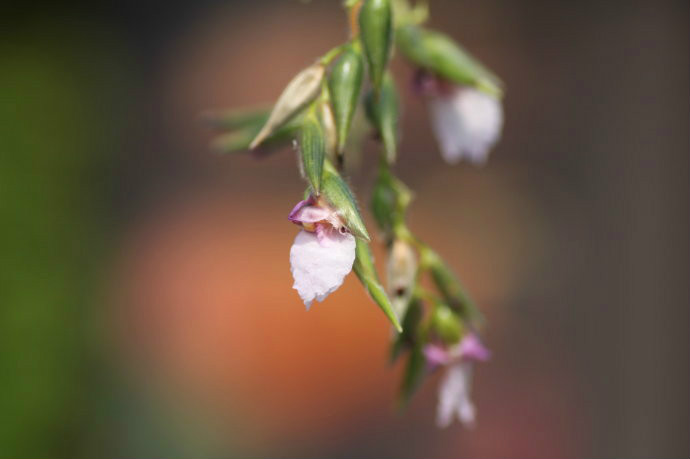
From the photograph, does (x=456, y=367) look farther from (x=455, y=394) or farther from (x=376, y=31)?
(x=376, y=31)

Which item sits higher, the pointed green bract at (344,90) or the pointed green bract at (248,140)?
the pointed green bract at (344,90)

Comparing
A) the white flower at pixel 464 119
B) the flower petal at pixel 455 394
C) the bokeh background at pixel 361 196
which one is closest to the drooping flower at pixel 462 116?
the white flower at pixel 464 119

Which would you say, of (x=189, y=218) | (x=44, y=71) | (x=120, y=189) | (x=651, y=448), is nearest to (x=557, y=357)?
(x=651, y=448)

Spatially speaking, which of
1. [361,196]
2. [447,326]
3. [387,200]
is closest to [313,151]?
[387,200]

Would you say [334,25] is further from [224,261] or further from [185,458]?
[185,458]

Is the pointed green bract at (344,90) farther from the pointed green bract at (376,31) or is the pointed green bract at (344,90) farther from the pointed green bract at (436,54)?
the pointed green bract at (436,54)

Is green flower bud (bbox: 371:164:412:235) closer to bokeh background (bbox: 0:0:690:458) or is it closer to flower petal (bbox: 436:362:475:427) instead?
flower petal (bbox: 436:362:475:427)

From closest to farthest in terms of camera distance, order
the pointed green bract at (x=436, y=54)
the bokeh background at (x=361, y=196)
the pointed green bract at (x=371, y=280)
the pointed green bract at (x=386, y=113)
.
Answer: the pointed green bract at (x=371, y=280), the pointed green bract at (x=386, y=113), the pointed green bract at (x=436, y=54), the bokeh background at (x=361, y=196)
